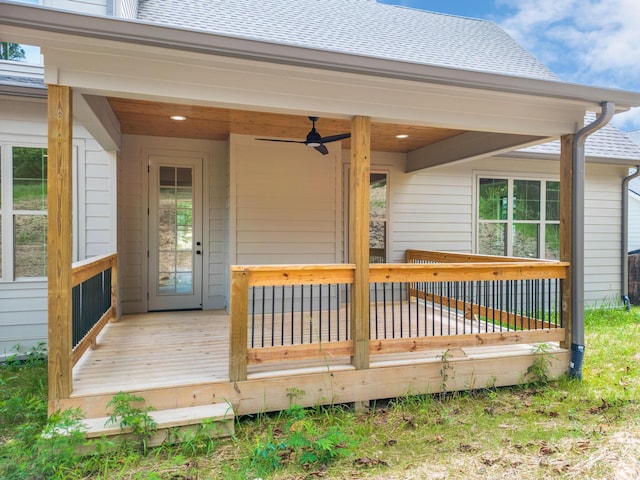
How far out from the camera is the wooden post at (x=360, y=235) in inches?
141

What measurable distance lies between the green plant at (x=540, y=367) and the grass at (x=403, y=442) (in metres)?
0.11

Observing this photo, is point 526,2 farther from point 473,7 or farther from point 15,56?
point 15,56

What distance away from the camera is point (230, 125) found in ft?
17.3

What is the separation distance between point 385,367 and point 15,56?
5524mm

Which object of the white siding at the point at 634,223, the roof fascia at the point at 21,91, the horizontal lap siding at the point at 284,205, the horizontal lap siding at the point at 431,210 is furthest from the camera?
the white siding at the point at 634,223

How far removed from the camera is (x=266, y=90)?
3.38 metres

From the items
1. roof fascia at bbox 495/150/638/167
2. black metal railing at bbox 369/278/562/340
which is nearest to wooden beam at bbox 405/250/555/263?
black metal railing at bbox 369/278/562/340

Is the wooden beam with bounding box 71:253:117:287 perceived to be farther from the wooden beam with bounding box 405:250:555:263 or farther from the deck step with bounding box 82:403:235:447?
the wooden beam with bounding box 405:250:555:263

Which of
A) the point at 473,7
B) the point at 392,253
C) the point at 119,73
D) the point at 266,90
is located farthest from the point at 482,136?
the point at 473,7

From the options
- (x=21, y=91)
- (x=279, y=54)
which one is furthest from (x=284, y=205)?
(x=21, y=91)

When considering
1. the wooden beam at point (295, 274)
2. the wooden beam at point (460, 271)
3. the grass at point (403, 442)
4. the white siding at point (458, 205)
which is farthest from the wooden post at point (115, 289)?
the white siding at point (458, 205)

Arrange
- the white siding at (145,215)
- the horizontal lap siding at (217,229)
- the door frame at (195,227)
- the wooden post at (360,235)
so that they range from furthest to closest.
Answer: the horizontal lap siding at (217,229)
the door frame at (195,227)
the white siding at (145,215)
the wooden post at (360,235)

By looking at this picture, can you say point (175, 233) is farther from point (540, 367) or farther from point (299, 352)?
point (540, 367)

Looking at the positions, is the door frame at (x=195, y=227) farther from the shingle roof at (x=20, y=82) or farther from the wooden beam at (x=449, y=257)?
the wooden beam at (x=449, y=257)
